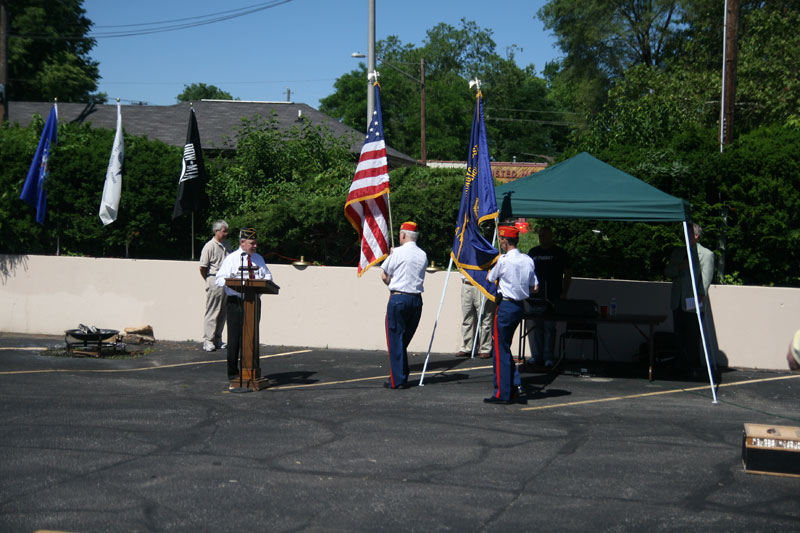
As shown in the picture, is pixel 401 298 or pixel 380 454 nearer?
pixel 380 454

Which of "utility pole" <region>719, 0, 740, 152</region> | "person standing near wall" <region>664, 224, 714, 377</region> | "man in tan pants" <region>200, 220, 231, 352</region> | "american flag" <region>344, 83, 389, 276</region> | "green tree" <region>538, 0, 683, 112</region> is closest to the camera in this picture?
"person standing near wall" <region>664, 224, 714, 377</region>

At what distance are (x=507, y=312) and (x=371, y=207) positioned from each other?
3129mm

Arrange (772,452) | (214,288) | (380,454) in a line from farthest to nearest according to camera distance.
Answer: (214,288), (380,454), (772,452)

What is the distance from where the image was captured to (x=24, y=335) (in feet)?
49.6

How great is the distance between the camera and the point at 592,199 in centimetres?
1038

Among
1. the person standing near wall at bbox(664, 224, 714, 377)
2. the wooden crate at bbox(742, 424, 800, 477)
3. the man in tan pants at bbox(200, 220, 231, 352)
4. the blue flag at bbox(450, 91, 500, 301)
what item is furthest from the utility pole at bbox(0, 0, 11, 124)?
the wooden crate at bbox(742, 424, 800, 477)

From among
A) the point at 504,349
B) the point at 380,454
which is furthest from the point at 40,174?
the point at 380,454

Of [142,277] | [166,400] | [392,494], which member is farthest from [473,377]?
[142,277]

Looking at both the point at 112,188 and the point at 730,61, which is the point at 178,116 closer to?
the point at 112,188

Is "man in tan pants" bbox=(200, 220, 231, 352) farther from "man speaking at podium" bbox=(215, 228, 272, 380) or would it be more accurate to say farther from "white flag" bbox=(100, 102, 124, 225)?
"man speaking at podium" bbox=(215, 228, 272, 380)

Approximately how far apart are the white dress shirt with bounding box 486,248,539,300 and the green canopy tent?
1.23 m

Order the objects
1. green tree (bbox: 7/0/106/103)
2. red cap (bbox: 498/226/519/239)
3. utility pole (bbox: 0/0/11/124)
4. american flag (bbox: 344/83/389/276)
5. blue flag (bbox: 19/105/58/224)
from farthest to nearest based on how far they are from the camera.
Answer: green tree (bbox: 7/0/106/103) < utility pole (bbox: 0/0/11/124) < blue flag (bbox: 19/105/58/224) < american flag (bbox: 344/83/389/276) < red cap (bbox: 498/226/519/239)

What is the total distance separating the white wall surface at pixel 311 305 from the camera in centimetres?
1222

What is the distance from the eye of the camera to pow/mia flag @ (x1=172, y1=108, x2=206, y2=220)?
14.9 m
